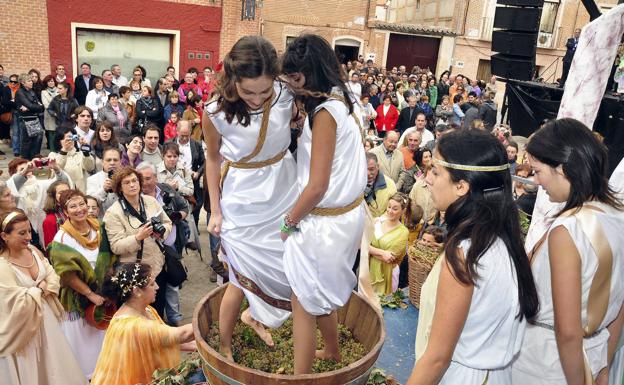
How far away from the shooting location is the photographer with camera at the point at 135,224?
417 cm

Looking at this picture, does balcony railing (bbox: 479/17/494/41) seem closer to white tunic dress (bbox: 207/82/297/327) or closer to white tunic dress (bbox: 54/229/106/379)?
white tunic dress (bbox: 54/229/106/379)

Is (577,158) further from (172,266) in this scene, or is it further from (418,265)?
(172,266)

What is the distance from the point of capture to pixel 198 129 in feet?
26.6

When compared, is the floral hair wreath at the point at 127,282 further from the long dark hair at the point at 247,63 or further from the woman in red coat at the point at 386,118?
the woman in red coat at the point at 386,118

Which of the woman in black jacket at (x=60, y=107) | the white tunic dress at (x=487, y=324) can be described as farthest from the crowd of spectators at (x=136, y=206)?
the woman in black jacket at (x=60, y=107)

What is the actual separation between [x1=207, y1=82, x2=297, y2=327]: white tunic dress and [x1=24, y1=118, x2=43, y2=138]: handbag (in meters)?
8.34

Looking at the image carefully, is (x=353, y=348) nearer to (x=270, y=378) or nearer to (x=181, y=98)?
(x=270, y=378)

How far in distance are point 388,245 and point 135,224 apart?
2254mm

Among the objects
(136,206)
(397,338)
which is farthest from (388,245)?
(136,206)

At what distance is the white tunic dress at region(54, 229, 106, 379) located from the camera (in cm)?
415

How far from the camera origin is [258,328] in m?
2.79

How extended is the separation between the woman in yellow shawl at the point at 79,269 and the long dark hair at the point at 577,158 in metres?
3.37

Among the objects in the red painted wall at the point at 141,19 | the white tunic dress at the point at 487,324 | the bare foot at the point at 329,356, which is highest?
the red painted wall at the point at 141,19

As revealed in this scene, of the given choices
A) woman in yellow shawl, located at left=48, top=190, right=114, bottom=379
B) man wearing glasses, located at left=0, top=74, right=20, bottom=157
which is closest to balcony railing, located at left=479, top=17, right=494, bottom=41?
man wearing glasses, located at left=0, top=74, right=20, bottom=157
